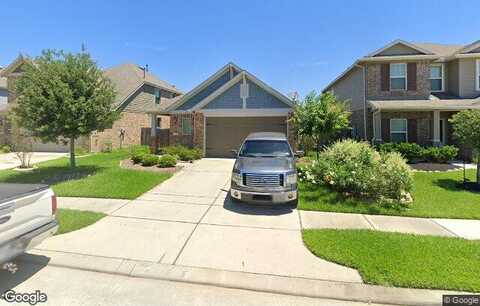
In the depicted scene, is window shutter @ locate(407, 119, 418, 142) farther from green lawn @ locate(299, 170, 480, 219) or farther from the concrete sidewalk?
the concrete sidewalk

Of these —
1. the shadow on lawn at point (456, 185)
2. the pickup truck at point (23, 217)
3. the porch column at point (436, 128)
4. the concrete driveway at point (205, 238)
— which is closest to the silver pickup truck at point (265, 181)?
the concrete driveway at point (205, 238)

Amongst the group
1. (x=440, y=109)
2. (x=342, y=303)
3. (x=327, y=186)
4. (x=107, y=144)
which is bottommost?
(x=342, y=303)

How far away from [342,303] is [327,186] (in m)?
5.75

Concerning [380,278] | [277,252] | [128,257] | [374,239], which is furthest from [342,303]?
[128,257]

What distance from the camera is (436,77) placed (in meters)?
17.4

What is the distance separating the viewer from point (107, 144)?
20422 mm

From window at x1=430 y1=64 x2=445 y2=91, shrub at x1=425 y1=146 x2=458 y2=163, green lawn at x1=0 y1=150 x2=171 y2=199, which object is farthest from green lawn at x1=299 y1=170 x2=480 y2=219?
window at x1=430 y1=64 x2=445 y2=91

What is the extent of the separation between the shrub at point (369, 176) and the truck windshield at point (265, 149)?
1.59m

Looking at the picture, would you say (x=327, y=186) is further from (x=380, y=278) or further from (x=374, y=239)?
(x=380, y=278)

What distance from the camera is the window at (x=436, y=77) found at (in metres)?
17.3

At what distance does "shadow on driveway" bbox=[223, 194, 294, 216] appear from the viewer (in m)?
7.18

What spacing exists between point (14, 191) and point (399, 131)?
17319 mm

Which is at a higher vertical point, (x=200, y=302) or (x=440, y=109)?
(x=440, y=109)

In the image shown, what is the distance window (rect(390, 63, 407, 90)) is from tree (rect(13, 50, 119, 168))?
15182mm
